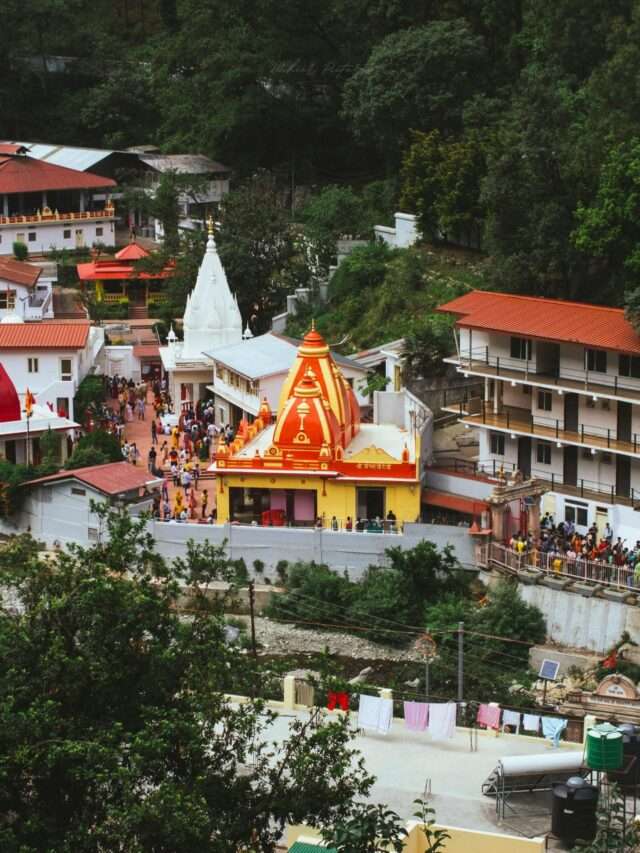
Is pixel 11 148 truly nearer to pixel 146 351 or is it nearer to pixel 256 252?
pixel 256 252

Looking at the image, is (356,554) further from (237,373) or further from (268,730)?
(268,730)

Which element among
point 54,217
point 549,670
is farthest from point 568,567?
point 54,217

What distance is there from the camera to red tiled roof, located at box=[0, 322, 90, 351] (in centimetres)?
6431

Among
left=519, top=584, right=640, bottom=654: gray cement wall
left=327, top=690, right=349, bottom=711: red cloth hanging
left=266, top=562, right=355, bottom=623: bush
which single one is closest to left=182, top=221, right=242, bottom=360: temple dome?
left=266, top=562, right=355, bottom=623: bush

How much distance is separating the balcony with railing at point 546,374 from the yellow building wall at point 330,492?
12.0 ft

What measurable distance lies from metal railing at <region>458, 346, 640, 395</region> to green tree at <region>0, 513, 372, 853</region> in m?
19.0

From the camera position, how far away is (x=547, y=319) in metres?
54.3

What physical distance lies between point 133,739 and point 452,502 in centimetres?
2281

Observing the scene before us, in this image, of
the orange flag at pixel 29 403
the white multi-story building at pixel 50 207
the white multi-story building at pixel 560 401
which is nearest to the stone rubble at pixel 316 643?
the white multi-story building at pixel 560 401

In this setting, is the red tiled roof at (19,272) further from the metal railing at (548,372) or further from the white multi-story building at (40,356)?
the metal railing at (548,372)

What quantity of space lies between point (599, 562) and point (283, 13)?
Result: 40.9 metres

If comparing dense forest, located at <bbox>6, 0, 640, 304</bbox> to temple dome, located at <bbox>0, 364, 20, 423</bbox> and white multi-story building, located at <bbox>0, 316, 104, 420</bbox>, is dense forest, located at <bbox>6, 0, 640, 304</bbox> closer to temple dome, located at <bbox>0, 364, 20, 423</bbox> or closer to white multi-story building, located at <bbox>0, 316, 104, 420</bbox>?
white multi-story building, located at <bbox>0, 316, 104, 420</bbox>

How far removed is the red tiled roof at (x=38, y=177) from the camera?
3346 inches

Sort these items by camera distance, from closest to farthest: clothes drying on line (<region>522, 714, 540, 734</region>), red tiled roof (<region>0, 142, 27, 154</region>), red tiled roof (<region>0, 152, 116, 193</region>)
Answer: clothes drying on line (<region>522, 714, 540, 734</region>)
red tiled roof (<region>0, 152, 116, 193</region>)
red tiled roof (<region>0, 142, 27, 154</region>)
